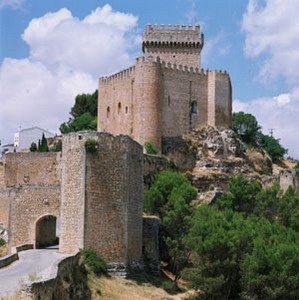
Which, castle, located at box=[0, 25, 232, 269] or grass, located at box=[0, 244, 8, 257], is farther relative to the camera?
grass, located at box=[0, 244, 8, 257]

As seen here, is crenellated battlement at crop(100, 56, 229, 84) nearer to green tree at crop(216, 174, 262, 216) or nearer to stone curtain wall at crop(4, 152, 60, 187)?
stone curtain wall at crop(4, 152, 60, 187)

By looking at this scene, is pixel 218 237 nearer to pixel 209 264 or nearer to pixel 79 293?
pixel 209 264

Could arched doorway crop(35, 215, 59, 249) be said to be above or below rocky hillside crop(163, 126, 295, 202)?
below

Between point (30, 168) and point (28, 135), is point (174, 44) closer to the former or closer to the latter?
point (30, 168)

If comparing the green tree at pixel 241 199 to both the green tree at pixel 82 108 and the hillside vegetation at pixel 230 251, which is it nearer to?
the hillside vegetation at pixel 230 251

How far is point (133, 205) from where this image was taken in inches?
908

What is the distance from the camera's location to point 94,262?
68.0ft

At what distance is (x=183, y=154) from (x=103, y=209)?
71.3ft

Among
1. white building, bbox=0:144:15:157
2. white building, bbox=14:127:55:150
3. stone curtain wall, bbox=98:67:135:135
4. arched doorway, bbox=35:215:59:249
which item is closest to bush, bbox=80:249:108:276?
arched doorway, bbox=35:215:59:249

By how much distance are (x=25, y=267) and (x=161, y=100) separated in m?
25.4

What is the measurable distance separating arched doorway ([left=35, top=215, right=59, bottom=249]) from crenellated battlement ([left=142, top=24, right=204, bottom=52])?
24.7 meters

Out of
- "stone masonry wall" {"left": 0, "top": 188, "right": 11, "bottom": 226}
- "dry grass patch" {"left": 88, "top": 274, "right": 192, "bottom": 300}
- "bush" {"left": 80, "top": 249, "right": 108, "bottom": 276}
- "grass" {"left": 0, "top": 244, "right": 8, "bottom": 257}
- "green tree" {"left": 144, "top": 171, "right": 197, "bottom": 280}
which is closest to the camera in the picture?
"dry grass patch" {"left": 88, "top": 274, "right": 192, "bottom": 300}

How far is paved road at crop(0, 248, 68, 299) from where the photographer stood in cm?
1489

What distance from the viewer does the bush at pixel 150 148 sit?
4109 cm
